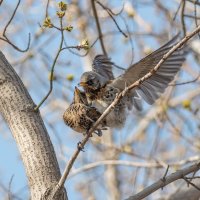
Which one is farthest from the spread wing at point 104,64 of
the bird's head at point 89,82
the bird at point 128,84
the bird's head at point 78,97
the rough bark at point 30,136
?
the rough bark at point 30,136

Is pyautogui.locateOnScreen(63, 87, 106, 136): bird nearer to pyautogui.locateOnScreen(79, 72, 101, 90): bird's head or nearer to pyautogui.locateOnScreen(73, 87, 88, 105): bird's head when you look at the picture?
pyautogui.locateOnScreen(73, 87, 88, 105): bird's head

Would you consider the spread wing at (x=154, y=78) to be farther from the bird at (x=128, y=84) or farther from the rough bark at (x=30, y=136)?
the rough bark at (x=30, y=136)

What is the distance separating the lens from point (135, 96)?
12.7 ft

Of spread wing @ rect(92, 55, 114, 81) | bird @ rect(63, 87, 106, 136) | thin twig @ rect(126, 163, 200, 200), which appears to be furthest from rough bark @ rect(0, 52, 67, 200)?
spread wing @ rect(92, 55, 114, 81)

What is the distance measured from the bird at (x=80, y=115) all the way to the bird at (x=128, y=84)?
0.23 ft

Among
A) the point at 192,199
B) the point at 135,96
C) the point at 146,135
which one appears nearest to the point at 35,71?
the point at 146,135

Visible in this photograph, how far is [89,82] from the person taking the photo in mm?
3582

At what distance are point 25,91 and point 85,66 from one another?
5.82 metres

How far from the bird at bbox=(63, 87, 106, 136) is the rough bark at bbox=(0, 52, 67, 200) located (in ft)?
1.59

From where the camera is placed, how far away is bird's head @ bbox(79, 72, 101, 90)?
11.8ft

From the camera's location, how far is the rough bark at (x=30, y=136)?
2.79 metres

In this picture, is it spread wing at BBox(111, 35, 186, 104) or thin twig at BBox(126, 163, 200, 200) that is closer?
thin twig at BBox(126, 163, 200, 200)

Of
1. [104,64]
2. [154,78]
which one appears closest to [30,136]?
[154,78]

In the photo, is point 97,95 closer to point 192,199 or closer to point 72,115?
point 72,115
